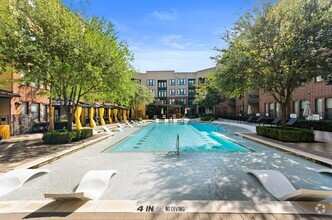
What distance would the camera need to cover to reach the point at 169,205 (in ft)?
13.7

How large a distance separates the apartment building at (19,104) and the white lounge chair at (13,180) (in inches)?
415

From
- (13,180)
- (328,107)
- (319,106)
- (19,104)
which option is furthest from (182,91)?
(13,180)

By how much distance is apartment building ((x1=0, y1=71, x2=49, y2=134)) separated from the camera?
52.2 feet

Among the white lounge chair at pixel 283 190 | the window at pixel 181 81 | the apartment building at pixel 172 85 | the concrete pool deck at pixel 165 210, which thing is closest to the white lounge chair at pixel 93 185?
the concrete pool deck at pixel 165 210

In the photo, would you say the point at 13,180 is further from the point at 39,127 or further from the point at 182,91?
the point at 182,91

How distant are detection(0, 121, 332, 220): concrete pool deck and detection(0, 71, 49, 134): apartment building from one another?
12841 millimetres

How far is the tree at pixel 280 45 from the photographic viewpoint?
10430mm

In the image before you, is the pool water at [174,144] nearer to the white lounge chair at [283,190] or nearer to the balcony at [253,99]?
the white lounge chair at [283,190]

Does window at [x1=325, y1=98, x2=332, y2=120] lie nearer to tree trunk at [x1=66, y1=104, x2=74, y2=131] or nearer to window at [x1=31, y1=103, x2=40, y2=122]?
tree trunk at [x1=66, y1=104, x2=74, y2=131]

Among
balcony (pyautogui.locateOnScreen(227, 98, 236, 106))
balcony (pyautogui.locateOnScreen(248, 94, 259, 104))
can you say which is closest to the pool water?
balcony (pyautogui.locateOnScreen(248, 94, 259, 104))

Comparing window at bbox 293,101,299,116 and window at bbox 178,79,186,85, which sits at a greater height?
window at bbox 178,79,186,85

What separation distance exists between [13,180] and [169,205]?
4486 millimetres

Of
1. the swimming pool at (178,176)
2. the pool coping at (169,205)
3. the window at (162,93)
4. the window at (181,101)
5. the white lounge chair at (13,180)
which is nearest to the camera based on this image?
the pool coping at (169,205)

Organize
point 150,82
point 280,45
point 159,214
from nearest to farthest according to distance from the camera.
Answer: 1. point 159,214
2. point 280,45
3. point 150,82
